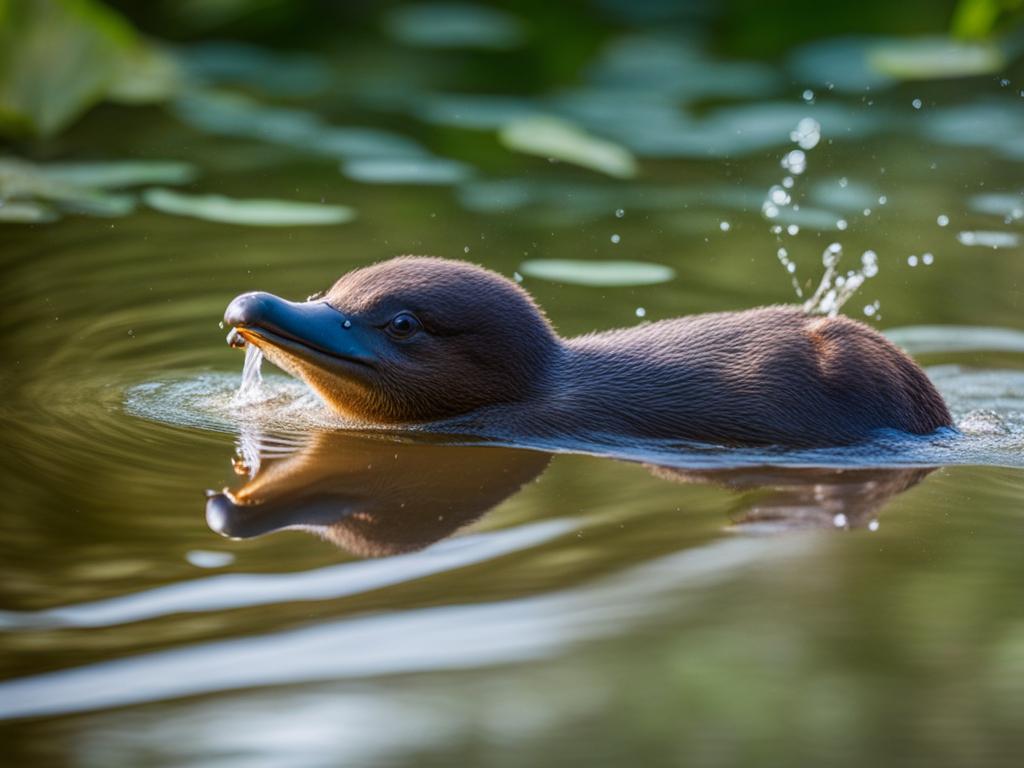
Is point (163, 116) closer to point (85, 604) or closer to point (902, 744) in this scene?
point (85, 604)

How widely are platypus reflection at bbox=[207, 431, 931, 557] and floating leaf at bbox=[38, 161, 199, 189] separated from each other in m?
3.40

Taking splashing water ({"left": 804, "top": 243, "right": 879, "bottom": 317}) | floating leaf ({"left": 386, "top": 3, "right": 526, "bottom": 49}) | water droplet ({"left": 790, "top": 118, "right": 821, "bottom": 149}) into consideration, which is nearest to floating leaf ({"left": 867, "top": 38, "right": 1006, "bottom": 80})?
water droplet ({"left": 790, "top": 118, "right": 821, "bottom": 149})

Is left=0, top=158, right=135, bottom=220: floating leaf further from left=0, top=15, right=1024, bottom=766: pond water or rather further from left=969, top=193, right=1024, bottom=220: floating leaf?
left=969, top=193, right=1024, bottom=220: floating leaf

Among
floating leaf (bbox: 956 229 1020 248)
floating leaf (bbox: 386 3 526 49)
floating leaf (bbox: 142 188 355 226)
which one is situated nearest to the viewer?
floating leaf (bbox: 956 229 1020 248)

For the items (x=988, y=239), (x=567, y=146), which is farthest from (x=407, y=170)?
(x=988, y=239)

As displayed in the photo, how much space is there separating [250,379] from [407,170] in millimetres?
3119

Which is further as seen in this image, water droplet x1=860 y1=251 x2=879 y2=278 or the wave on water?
water droplet x1=860 y1=251 x2=879 y2=278

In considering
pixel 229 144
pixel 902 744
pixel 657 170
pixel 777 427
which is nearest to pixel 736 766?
pixel 902 744

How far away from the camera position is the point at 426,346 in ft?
18.2

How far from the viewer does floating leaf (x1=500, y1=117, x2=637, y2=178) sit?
29.5ft

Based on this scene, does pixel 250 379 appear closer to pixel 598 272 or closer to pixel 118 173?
pixel 598 272

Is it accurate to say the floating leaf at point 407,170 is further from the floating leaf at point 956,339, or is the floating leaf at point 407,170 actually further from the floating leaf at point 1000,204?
the floating leaf at point 956,339

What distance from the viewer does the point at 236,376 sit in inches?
244

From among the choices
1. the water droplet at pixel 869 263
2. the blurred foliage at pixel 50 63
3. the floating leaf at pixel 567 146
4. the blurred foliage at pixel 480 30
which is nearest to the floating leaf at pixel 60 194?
the blurred foliage at pixel 50 63
